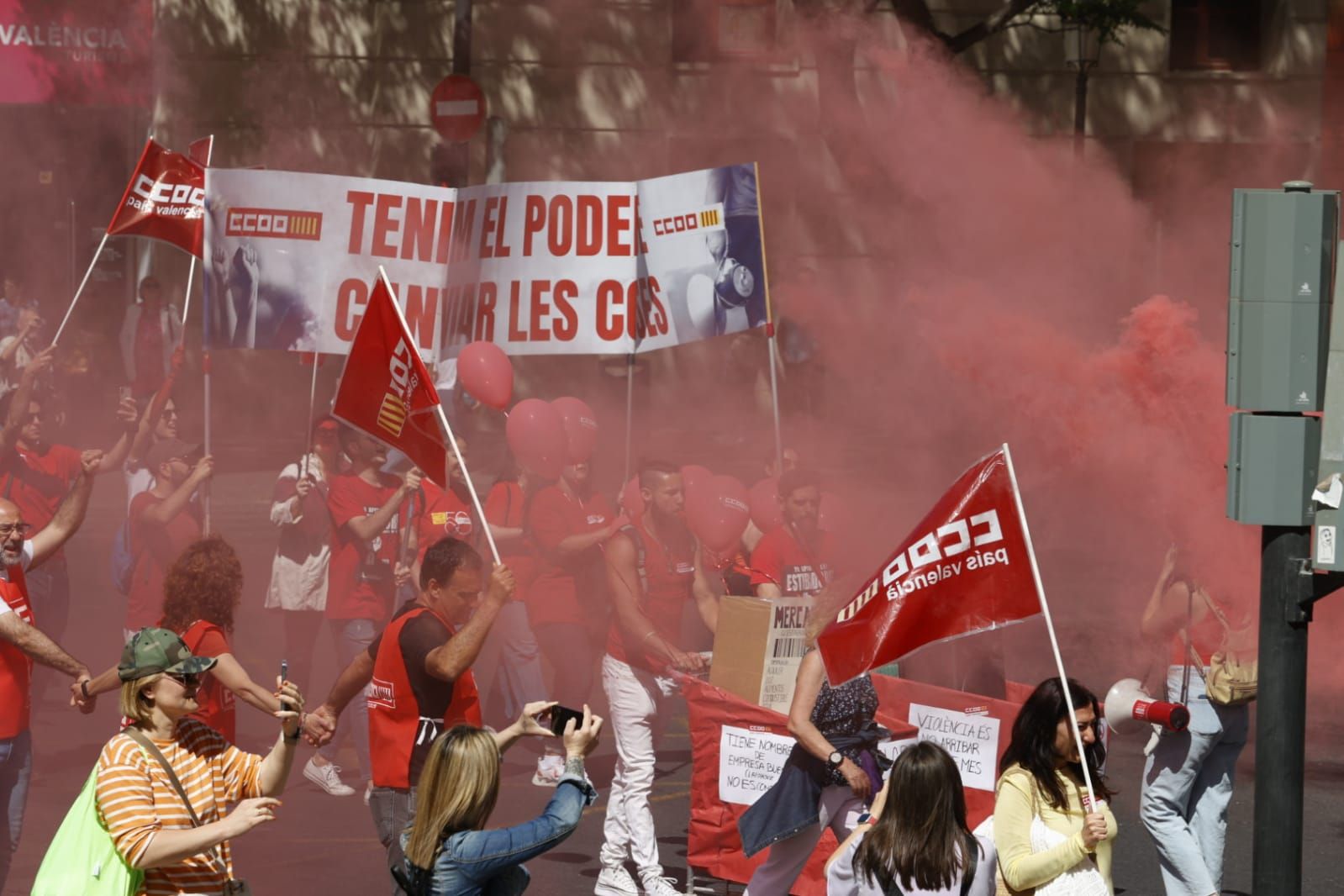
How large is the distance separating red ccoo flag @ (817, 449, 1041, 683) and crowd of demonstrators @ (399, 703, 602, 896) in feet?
4.34

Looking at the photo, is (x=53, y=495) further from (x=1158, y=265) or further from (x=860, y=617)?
(x=1158, y=265)

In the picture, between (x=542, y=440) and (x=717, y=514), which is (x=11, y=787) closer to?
(x=542, y=440)

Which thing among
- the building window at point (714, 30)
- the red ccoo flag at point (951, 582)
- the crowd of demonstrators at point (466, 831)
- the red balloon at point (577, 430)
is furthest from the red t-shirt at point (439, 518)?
the building window at point (714, 30)

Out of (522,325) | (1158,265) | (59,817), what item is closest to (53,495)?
(59,817)

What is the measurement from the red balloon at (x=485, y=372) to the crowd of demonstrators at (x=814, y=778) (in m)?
4.32

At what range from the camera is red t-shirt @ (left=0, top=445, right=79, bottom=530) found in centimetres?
902

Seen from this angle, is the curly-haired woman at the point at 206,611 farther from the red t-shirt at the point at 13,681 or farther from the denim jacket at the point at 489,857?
the denim jacket at the point at 489,857

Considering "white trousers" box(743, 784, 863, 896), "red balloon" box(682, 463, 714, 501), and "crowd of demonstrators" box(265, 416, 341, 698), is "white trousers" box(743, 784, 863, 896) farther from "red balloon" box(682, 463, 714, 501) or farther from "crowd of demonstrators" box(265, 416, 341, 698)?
"crowd of demonstrators" box(265, 416, 341, 698)

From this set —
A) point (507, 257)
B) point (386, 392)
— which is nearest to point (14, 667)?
point (386, 392)

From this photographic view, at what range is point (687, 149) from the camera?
1934cm

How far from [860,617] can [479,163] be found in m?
14.7

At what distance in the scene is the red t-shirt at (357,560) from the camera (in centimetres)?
905

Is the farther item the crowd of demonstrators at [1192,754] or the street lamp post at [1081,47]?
the street lamp post at [1081,47]

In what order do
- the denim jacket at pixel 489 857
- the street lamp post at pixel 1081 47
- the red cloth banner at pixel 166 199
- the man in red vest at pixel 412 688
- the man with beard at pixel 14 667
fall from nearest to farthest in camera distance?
1. the denim jacket at pixel 489 857
2. the man in red vest at pixel 412 688
3. the man with beard at pixel 14 667
4. the red cloth banner at pixel 166 199
5. the street lamp post at pixel 1081 47
